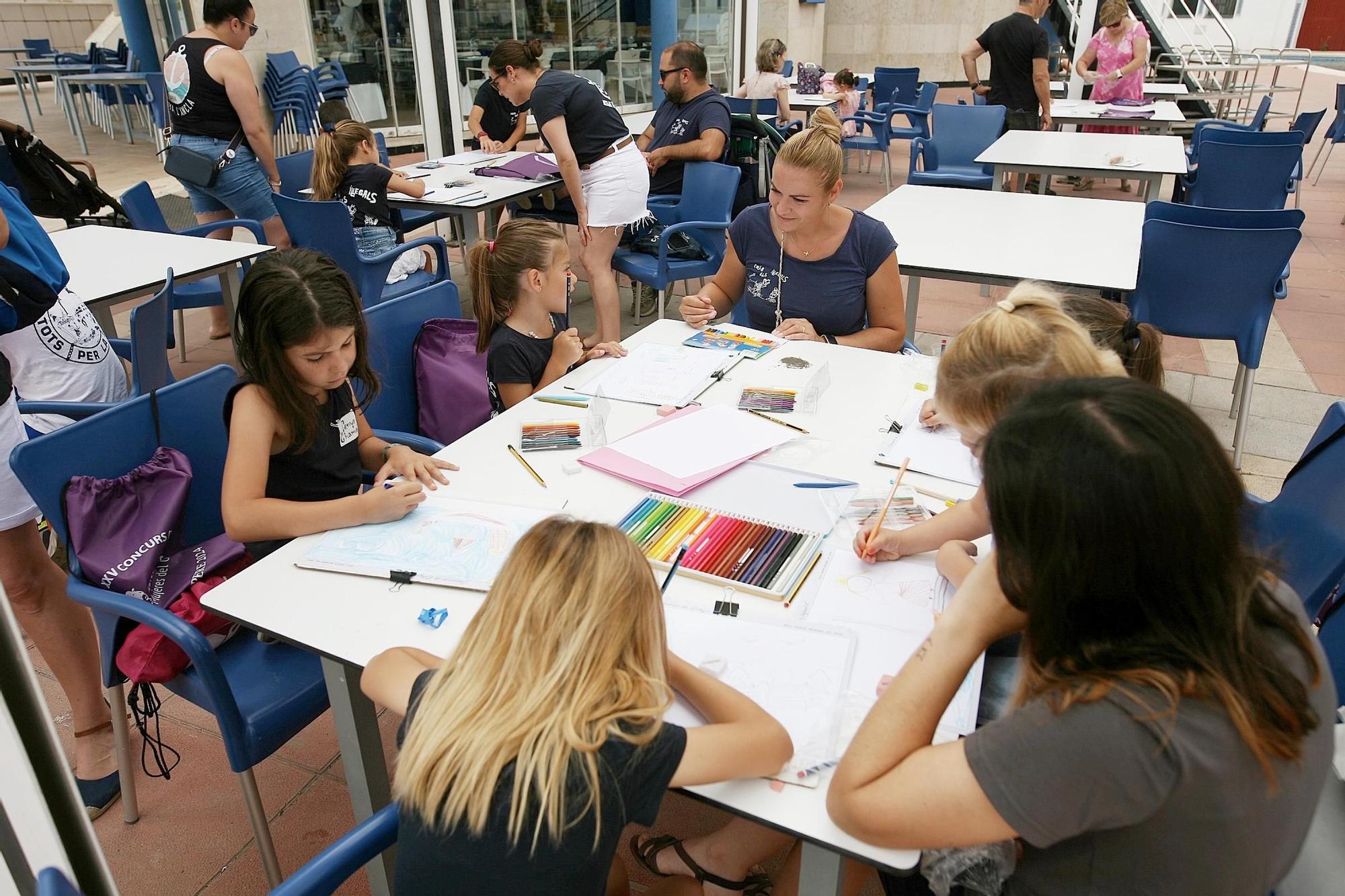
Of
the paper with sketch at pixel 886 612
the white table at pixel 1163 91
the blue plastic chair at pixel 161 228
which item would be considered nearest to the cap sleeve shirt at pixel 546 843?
the paper with sketch at pixel 886 612

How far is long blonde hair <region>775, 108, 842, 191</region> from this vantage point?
A: 2432mm

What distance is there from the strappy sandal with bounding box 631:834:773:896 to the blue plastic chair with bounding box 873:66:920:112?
966 cm

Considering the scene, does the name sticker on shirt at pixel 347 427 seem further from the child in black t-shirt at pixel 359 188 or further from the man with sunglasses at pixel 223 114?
the man with sunglasses at pixel 223 114

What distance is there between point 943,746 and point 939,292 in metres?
→ 4.79

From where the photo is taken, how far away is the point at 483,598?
1.41m

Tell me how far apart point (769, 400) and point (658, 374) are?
32cm

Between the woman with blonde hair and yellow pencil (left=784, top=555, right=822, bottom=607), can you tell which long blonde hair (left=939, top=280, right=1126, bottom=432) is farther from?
the woman with blonde hair

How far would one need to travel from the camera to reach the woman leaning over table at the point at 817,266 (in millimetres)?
2494

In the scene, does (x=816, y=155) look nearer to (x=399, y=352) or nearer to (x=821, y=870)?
(x=399, y=352)

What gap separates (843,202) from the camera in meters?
7.51

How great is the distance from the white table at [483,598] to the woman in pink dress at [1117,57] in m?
5.85

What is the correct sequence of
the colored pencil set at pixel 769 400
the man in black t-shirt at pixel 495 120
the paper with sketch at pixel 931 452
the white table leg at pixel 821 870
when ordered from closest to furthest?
1. the white table leg at pixel 821 870
2. the paper with sketch at pixel 931 452
3. the colored pencil set at pixel 769 400
4. the man in black t-shirt at pixel 495 120

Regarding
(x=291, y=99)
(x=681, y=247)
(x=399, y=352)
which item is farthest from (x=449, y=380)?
(x=291, y=99)

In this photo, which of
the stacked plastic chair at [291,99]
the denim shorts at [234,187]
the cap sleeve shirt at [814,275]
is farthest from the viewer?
the stacked plastic chair at [291,99]
